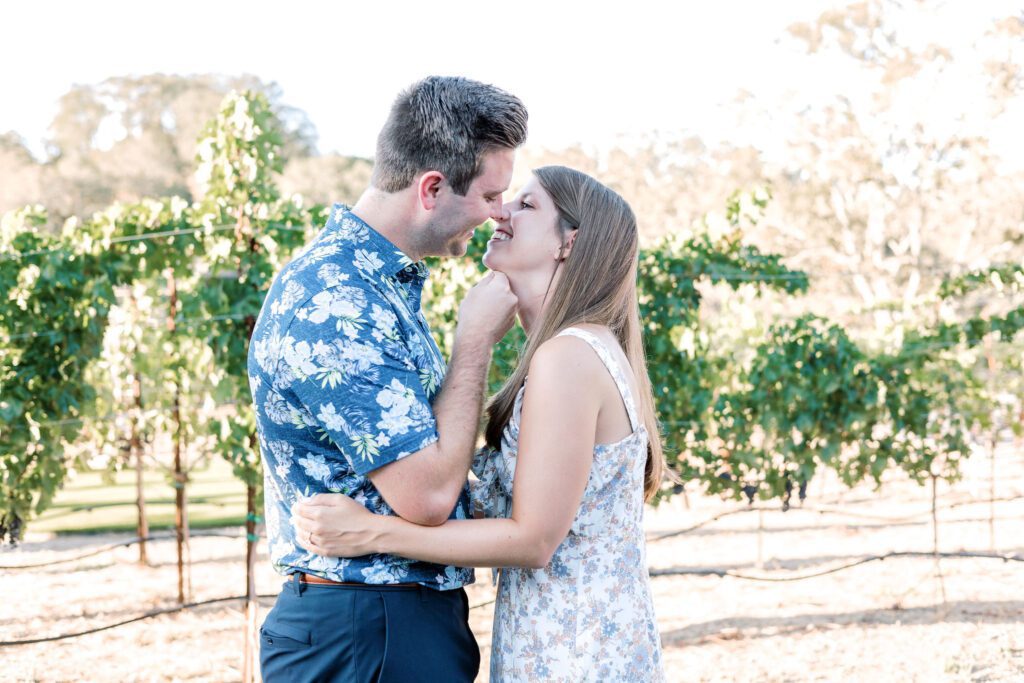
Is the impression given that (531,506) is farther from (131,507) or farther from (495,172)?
(131,507)

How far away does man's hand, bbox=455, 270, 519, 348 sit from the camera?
179 cm

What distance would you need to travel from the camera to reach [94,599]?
7996 mm

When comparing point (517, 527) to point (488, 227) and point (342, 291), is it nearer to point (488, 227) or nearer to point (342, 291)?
point (342, 291)

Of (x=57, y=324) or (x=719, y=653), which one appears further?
(x=719, y=653)

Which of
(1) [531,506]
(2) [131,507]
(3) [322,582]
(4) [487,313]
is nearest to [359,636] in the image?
(3) [322,582]

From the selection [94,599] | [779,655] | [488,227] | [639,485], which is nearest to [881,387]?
[779,655]

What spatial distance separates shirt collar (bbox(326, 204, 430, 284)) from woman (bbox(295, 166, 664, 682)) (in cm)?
31

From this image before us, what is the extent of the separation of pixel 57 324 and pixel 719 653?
14.0 ft

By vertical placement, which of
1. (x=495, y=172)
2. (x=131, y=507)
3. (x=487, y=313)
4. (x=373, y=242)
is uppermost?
(x=495, y=172)

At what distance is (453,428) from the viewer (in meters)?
1.65

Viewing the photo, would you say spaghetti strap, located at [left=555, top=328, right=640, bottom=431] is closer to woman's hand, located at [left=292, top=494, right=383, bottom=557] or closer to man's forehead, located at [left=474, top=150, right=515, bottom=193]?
man's forehead, located at [left=474, top=150, right=515, bottom=193]

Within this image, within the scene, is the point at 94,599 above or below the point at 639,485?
below

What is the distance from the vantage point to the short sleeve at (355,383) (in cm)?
160

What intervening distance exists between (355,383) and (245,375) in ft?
11.0
